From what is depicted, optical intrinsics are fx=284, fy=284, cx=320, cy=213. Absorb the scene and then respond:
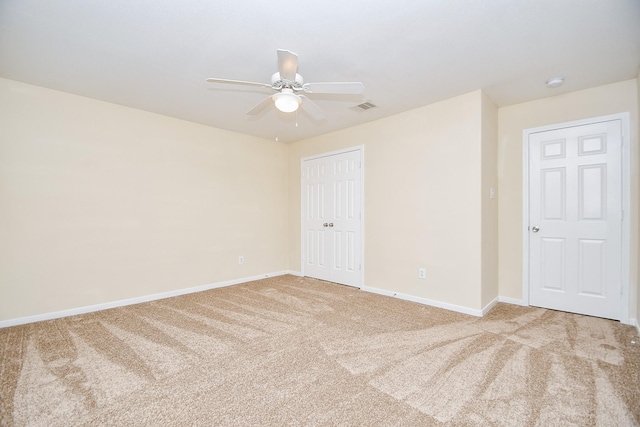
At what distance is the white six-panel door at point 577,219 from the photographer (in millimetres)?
2951

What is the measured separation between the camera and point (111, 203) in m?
3.44

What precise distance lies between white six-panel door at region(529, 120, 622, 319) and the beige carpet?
0.31 metres

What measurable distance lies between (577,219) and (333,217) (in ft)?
9.99

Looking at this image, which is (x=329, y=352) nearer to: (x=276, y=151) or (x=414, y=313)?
(x=414, y=313)

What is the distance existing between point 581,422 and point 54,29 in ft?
13.7

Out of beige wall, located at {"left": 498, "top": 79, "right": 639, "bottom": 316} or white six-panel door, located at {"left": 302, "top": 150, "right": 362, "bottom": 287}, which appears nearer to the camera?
beige wall, located at {"left": 498, "top": 79, "right": 639, "bottom": 316}

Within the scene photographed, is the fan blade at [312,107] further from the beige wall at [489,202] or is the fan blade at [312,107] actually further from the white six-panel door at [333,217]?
the beige wall at [489,202]

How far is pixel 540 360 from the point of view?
2.15m

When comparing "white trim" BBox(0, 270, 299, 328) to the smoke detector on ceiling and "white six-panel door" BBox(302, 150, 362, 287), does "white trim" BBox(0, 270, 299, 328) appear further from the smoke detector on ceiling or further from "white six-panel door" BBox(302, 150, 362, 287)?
the smoke detector on ceiling

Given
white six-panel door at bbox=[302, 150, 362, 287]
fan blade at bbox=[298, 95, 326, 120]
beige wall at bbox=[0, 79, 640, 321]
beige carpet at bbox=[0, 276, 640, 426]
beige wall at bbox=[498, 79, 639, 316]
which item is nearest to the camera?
beige carpet at bbox=[0, 276, 640, 426]

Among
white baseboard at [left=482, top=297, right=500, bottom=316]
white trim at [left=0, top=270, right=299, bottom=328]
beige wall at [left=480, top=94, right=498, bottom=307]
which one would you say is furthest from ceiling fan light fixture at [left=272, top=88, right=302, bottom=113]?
white trim at [left=0, top=270, right=299, bottom=328]

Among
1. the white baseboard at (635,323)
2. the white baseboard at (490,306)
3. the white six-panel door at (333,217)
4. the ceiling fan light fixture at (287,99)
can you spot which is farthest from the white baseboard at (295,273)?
the white baseboard at (635,323)

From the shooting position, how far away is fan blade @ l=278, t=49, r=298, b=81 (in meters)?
1.82

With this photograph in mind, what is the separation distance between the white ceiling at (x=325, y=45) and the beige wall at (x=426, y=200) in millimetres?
450
